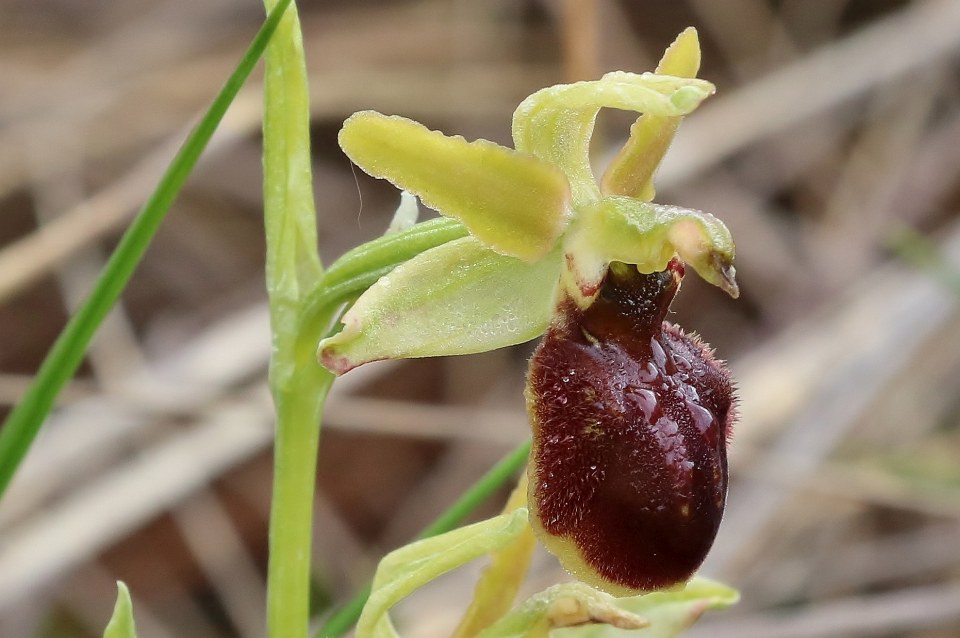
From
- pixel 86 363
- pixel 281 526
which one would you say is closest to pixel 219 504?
pixel 86 363

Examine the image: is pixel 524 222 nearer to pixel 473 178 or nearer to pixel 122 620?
pixel 473 178

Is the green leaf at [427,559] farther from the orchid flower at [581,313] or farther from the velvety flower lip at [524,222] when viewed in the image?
the velvety flower lip at [524,222]

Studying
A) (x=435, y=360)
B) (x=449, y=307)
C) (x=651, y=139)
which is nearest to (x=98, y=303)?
(x=449, y=307)

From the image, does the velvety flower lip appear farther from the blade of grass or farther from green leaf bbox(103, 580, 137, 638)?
green leaf bbox(103, 580, 137, 638)

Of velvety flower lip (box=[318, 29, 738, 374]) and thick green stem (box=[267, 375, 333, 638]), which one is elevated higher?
velvety flower lip (box=[318, 29, 738, 374])

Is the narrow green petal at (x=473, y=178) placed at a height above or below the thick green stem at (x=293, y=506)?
above

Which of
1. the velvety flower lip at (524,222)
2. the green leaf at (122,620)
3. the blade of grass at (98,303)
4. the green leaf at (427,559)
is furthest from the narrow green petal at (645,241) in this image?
the green leaf at (122,620)

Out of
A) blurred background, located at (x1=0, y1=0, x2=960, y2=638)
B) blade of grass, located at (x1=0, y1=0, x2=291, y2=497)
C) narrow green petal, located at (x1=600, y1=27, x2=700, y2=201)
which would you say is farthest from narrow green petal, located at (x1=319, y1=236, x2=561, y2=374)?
blurred background, located at (x1=0, y1=0, x2=960, y2=638)

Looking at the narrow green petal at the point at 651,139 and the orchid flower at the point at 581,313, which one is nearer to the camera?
the orchid flower at the point at 581,313
